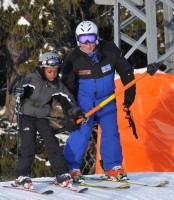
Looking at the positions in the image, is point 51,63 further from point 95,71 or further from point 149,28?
point 149,28

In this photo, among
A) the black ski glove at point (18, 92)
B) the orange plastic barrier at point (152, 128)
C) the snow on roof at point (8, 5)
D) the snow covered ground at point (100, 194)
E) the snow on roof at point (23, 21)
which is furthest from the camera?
the snow on roof at point (8, 5)

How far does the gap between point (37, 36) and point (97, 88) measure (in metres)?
7.79

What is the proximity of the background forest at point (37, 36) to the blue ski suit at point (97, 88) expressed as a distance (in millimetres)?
6331

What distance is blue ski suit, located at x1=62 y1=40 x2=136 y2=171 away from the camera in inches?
293

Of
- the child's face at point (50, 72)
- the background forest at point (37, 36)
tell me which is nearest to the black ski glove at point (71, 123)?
the child's face at point (50, 72)

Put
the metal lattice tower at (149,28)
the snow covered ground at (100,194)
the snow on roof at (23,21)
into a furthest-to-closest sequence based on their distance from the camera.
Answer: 1. the snow on roof at (23,21)
2. the metal lattice tower at (149,28)
3. the snow covered ground at (100,194)

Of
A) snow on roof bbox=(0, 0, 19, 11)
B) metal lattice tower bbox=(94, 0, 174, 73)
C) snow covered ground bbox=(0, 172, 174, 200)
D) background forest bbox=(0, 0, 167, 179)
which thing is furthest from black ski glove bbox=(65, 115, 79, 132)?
snow on roof bbox=(0, 0, 19, 11)

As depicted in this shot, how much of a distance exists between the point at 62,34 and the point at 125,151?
5.74 metres

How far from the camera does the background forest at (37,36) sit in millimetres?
14727

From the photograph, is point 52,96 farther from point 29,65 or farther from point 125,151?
point 29,65

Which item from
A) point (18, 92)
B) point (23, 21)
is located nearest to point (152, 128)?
point (18, 92)

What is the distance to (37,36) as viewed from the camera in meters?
15.1

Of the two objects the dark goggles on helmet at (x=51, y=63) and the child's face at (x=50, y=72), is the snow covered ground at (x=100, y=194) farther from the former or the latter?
the dark goggles on helmet at (x=51, y=63)

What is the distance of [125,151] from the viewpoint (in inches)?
400
